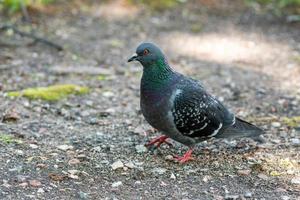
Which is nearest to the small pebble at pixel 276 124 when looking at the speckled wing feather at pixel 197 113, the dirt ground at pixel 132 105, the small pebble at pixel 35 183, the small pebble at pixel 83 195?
the dirt ground at pixel 132 105

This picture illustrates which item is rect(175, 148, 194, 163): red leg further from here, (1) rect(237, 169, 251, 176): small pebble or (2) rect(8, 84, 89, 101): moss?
(2) rect(8, 84, 89, 101): moss

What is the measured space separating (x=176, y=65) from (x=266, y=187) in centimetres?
456

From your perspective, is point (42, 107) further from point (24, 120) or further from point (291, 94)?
point (291, 94)

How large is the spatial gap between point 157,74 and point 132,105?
6.89 ft

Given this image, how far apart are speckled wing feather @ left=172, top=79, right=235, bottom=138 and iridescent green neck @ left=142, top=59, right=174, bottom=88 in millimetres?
185

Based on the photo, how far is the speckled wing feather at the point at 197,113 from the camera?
5.59m

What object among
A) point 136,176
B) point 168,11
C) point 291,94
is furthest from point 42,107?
point 168,11

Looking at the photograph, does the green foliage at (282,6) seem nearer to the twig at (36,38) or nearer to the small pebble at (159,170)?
the twig at (36,38)

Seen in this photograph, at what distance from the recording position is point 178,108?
18.3 ft

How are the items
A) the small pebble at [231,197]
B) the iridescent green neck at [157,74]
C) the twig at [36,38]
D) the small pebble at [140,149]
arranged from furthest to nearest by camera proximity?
the twig at [36,38]
the small pebble at [140,149]
the iridescent green neck at [157,74]
the small pebble at [231,197]

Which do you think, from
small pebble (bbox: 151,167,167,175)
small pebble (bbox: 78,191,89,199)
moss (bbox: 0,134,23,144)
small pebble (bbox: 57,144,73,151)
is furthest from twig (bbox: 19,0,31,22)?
small pebble (bbox: 78,191,89,199)

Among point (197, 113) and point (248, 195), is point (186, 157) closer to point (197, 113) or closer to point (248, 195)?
point (197, 113)

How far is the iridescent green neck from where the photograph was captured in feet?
18.6

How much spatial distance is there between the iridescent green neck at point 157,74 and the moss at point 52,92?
7.51 feet
